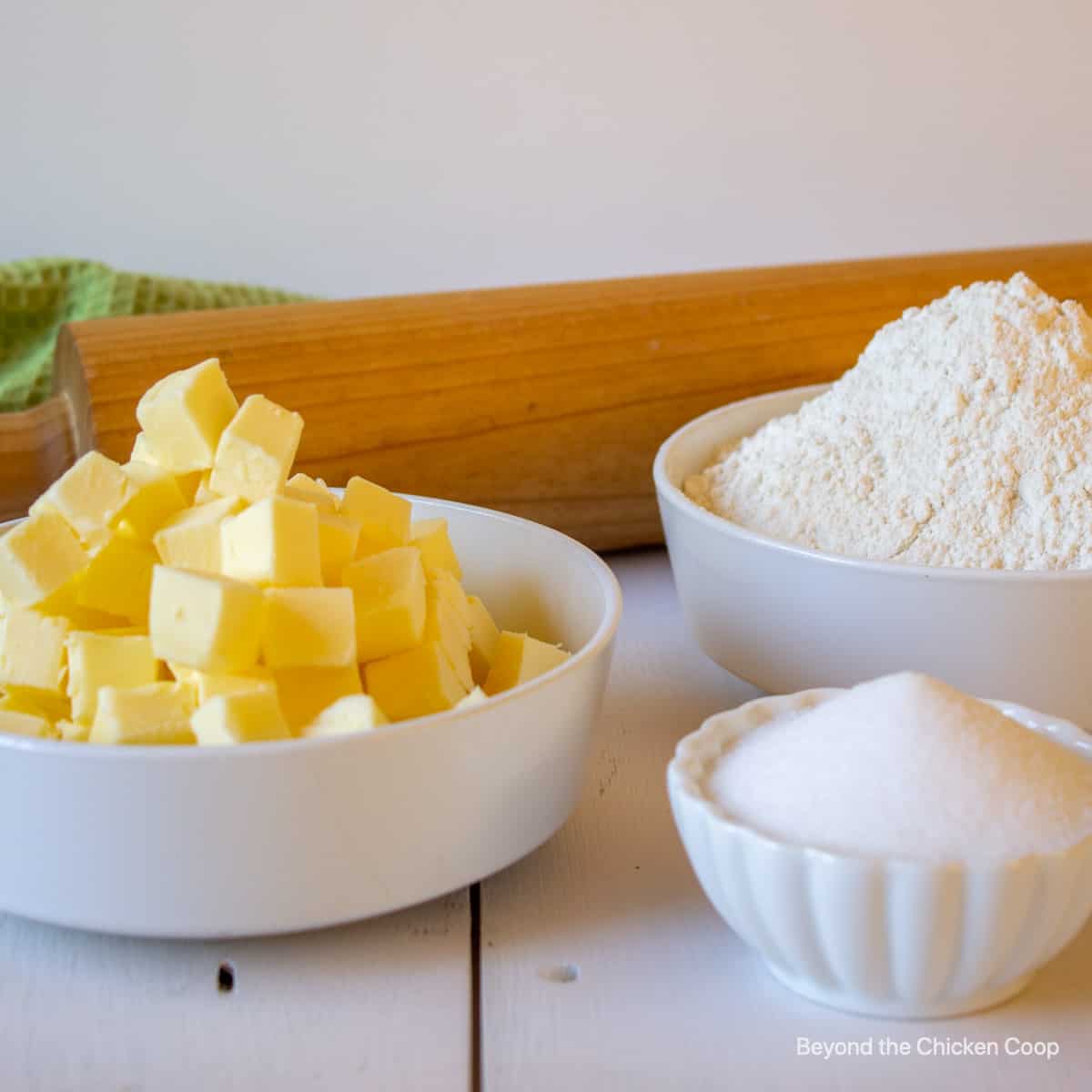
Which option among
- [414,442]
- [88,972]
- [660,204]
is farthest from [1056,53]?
[88,972]

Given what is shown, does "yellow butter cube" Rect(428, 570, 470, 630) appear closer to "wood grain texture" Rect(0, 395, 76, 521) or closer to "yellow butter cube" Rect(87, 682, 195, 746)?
"yellow butter cube" Rect(87, 682, 195, 746)

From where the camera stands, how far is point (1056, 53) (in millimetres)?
2111

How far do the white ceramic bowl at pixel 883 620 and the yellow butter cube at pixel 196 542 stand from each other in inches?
10.7

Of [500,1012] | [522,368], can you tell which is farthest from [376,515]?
[522,368]

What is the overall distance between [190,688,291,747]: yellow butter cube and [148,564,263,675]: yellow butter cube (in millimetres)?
17

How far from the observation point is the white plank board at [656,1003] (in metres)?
0.54

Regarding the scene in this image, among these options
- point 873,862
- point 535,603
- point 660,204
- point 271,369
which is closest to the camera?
point 873,862

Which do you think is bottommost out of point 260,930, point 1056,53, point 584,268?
point 584,268

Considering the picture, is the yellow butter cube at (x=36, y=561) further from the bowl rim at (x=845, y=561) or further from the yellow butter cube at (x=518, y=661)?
the bowl rim at (x=845, y=561)

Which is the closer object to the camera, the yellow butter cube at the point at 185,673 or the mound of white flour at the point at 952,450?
the yellow butter cube at the point at 185,673

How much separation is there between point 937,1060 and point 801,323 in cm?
68

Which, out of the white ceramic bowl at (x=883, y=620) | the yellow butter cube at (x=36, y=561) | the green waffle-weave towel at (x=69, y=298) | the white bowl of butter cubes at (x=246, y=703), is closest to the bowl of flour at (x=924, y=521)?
the white ceramic bowl at (x=883, y=620)

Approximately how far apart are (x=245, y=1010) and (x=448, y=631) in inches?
7.2

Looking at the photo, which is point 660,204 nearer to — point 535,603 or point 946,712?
point 535,603
